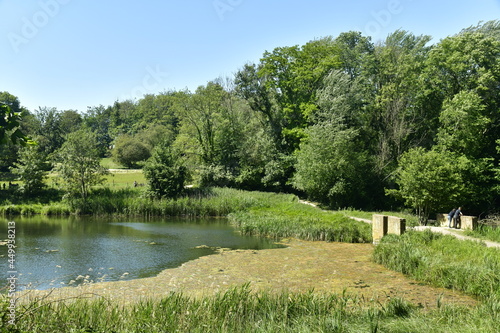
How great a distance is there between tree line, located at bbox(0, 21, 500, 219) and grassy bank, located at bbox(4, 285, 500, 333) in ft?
62.6

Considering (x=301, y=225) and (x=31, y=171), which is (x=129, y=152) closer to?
(x=31, y=171)

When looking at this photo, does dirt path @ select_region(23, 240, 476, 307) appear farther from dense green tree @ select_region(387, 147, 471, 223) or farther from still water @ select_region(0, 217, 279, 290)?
dense green tree @ select_region(387, 147, 471, 223)

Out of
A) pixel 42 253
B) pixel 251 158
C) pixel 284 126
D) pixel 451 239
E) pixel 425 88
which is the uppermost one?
pixel 425 88

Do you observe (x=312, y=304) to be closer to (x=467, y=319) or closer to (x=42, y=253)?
(x=467, y=319)

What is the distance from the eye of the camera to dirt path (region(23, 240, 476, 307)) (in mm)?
11250

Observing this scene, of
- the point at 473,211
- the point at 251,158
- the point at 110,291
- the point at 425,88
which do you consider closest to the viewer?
the point at 110,291

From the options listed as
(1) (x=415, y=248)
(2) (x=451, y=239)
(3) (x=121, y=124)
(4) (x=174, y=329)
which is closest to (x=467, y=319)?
(4) (x=174, y=329)

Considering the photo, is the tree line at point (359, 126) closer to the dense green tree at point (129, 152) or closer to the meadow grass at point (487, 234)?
the meadow grass at point (487, 234)

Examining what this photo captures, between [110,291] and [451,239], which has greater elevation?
[451,239]

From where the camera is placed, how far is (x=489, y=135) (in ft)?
106

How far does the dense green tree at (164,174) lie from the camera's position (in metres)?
33.6

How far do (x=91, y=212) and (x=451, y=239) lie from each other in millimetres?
27695

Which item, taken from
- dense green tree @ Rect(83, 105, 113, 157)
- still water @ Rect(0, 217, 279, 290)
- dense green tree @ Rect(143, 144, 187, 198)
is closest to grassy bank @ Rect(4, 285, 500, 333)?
still water @ Rect(0, 217, 279, 290)

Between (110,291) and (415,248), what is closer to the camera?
(110,291)
